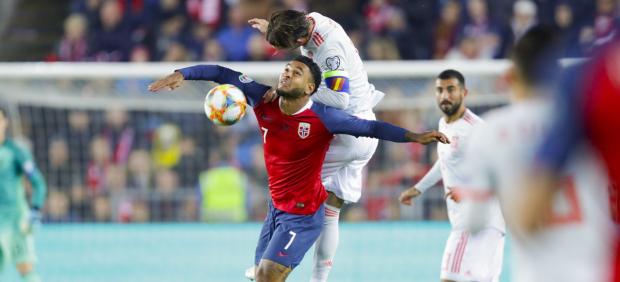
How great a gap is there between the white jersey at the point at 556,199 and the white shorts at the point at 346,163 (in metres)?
3.60

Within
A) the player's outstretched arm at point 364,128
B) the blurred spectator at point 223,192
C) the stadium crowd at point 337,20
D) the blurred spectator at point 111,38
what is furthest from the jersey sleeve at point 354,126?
the blurred spectator at point 111,38

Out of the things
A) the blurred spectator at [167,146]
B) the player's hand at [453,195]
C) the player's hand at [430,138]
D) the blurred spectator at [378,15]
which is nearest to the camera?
the player's hand at [430,138]

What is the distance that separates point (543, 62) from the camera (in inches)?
146

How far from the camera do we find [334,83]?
7.12 m

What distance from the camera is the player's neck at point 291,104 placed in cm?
693

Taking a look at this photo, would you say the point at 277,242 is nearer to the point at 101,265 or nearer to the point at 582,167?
the point at 582,167

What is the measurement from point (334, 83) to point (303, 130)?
0.40m

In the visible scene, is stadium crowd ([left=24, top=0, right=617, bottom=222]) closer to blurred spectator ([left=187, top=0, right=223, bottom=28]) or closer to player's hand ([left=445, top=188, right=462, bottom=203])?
blurred spectator ([left=187, top=0, right=223, bottom=28])

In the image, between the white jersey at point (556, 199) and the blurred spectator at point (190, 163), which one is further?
the blurred spectator at point (190, 163)

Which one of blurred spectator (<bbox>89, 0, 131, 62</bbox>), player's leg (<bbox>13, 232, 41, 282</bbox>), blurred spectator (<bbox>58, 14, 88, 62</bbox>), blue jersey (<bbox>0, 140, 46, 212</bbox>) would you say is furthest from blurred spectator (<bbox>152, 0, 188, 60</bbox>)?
player's leg (<bbox>13, 232, 41, 282</bbox>)

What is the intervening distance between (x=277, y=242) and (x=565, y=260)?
10.6 ft

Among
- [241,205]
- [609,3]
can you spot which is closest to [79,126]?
[241,205]

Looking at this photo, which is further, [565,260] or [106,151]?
[106,151]

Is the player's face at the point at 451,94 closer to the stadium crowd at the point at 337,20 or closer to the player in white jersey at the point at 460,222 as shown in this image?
the player in white jersey at the point at 460,222
